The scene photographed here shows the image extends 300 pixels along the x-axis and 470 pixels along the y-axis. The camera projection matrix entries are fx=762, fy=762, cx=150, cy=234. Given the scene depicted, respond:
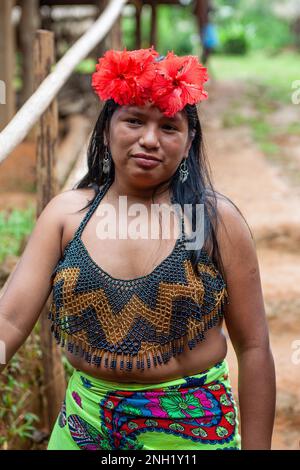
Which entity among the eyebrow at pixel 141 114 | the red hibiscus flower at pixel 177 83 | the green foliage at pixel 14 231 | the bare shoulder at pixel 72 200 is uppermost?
the red hibiscus flower at pixel 177 83

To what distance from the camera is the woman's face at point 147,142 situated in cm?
187

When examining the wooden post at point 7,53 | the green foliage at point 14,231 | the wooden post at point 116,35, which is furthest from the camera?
the wooden post at point 7,53

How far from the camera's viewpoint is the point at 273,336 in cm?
441

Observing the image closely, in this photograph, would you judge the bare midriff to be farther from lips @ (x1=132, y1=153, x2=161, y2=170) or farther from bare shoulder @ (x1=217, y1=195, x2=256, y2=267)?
lips @ (x1=132, y1=153, x2=161, y2=170)

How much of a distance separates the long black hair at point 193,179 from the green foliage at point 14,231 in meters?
2.43

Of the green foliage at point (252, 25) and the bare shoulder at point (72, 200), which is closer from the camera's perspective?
the bare shoulder at point (72, 200)

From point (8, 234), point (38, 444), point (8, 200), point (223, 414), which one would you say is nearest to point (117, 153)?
point (223, 414)

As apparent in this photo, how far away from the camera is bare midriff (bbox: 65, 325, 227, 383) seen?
1.90m

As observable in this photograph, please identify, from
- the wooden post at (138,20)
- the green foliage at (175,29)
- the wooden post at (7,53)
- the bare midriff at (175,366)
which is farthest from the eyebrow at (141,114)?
the green foliage at (175,29)

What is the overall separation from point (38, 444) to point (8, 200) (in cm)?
→ 409

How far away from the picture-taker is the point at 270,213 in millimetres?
6004

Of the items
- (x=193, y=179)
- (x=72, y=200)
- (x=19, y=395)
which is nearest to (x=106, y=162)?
(x=72, y=200)

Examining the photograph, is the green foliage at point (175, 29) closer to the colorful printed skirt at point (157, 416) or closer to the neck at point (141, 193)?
the neck at point (141, 193)

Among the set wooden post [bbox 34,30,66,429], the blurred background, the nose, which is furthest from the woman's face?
wooden post [bbox 34,30,66,429]
